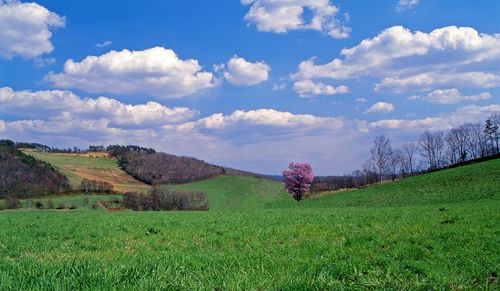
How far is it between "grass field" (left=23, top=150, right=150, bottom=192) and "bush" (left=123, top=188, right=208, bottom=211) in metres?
29.5

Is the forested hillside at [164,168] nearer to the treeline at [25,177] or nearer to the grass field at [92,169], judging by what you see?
the grass field at [92,169]

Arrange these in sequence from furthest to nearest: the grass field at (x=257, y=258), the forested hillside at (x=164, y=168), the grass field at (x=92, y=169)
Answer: the forested hillside at (x=164, y=168), the grass field at (x=92, y=169), the grass field at (x=257, y=258)

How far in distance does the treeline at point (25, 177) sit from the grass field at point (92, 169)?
5.02 metres

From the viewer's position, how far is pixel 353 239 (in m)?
11.6

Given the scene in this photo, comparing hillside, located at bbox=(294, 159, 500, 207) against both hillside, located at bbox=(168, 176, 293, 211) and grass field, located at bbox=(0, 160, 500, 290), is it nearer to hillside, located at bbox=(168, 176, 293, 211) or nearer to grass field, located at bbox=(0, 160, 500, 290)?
hillside, located at bbox=(168, 176, 293, 211)

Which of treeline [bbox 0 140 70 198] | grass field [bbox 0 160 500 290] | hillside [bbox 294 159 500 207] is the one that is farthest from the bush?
grass field [bbox 0 160 500 290]

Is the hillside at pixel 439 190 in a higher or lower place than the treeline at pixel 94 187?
lower

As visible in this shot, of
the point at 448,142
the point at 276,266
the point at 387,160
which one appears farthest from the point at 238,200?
the point at 276,266

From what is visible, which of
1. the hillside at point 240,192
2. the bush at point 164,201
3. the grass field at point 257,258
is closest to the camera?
the grass field at point 257,258

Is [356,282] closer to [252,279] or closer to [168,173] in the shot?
[252,279]

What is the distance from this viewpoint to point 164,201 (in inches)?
3184

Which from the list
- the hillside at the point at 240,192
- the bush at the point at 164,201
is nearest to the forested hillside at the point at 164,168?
the hillside at the point at 240,192

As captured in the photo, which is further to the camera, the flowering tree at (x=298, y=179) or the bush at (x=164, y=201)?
the flowering tree at (x=298, y=179)

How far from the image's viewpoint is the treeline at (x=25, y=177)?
94500mm
